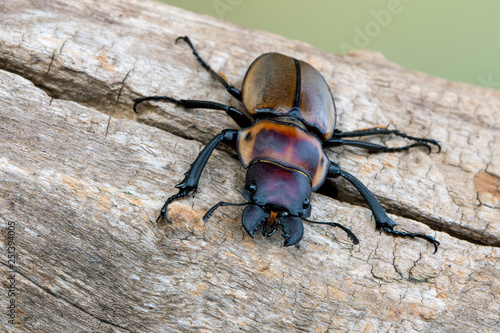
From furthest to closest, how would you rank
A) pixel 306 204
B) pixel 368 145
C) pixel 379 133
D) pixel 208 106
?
pixel 379 133 → pixel 368 145 → pixel 208 106 → pixel 306 204

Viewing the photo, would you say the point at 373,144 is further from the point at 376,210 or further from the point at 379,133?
the point at 376,210

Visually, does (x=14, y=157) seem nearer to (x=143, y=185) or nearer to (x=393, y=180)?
(x=143, y=185)

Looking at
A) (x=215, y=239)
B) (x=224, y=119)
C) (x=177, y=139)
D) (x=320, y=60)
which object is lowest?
(x=215, y=239)

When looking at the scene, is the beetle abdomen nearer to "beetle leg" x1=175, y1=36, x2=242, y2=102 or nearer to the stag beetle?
the stag beetle

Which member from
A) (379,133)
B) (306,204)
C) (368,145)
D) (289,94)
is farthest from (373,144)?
(306,204)

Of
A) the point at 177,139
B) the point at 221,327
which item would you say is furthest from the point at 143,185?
the point at 221,327

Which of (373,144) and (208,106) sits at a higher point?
(373,144)

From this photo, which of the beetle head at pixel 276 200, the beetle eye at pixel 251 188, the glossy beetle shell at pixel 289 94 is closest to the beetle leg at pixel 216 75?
the glossy beetle shell at pixel 289 94
